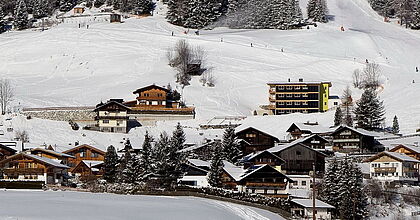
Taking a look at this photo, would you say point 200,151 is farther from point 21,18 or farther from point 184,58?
point 21,18

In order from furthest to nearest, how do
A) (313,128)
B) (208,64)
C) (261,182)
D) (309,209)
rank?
(208,64) → (313,128) → (261,182) → (309,209)

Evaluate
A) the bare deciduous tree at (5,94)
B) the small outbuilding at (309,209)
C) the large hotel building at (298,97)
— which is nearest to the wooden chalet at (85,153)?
the bare deciduous tree at (5,94)

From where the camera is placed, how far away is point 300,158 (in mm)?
51469

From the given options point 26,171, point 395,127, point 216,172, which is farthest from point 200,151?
point 395,127

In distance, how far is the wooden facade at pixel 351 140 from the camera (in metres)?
57.1

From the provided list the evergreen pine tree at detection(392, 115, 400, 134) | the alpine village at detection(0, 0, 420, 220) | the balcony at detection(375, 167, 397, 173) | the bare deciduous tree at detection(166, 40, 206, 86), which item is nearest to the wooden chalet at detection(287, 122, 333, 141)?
the alpine village at detection(0, 0, 420, 220)

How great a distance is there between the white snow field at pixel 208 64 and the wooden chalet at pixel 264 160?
12.4 metres

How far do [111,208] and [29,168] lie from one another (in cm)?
1676

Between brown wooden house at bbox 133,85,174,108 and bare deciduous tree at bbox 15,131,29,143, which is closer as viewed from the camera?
bare deciduous tree at bbox 15,131,29,143

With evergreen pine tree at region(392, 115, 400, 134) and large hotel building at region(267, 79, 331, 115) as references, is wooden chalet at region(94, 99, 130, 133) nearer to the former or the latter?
large hotel building at region(267, 79, 331, 115)

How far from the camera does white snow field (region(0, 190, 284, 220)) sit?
27.8 metres

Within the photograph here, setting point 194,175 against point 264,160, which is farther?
point 264,160

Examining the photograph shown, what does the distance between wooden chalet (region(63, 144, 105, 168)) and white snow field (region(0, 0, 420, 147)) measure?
4.65 meters

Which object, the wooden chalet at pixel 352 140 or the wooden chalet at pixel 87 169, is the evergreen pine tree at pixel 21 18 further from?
the wooden chalet at pixel 352 140
